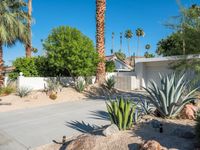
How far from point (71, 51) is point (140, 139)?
12.3 metres

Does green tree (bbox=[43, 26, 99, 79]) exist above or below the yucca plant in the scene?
above

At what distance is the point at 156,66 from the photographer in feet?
64.6

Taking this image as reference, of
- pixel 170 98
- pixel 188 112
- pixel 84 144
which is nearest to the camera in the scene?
pixel 84 144

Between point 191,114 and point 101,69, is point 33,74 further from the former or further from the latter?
point 191,114

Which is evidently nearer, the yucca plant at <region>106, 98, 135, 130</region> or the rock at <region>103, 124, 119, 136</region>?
the rock at <region>103, 124, 119, 136</region>

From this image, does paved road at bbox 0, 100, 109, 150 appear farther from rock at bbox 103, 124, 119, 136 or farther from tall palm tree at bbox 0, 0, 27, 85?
tall palm tree at bbox 0, 0, 27, 85

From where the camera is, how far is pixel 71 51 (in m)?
16.2

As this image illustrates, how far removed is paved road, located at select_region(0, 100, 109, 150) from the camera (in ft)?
20.7

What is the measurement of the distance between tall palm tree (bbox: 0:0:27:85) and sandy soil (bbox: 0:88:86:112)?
367 cm

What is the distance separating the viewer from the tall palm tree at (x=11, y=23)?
1627 cm

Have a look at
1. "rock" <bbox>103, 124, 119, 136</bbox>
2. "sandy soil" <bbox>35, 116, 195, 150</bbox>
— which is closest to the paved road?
"sandy soil" <bbox>35, 116, 195, 150</bbox>

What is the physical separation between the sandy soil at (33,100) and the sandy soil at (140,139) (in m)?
7.30

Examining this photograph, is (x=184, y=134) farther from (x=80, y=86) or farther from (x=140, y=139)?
(x=80, y=86)

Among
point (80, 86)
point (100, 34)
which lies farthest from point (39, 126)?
point (100, 34)
